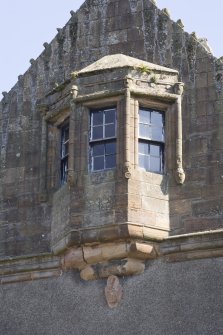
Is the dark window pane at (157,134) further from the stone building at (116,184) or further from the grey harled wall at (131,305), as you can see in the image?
the grey harled wall at (131,305)

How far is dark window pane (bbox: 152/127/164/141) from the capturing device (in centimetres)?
2314

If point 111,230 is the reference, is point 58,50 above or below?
above

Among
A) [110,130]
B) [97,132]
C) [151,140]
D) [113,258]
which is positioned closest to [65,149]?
[97,132]

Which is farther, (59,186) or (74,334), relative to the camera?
(59,186)

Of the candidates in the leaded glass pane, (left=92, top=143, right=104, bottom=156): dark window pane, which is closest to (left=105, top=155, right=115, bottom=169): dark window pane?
(left=92, top=143, right=104, bottom=156): dark window pane

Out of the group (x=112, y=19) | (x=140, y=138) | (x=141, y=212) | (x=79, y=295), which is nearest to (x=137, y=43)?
(x=112, y=19)

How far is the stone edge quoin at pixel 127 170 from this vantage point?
22.0 metres

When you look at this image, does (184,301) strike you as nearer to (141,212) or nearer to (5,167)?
(141,212)

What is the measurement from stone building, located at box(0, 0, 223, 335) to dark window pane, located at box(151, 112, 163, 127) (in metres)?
0.02

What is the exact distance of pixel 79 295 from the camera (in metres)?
22.5

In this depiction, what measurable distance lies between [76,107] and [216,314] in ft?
18.0

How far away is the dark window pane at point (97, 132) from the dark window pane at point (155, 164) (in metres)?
1.22

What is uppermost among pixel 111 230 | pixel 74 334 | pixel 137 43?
pixel 137 43

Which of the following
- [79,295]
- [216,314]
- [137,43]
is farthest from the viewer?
[137,43]
